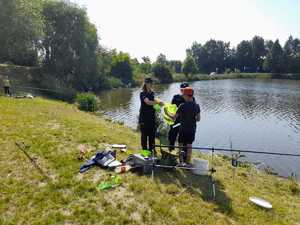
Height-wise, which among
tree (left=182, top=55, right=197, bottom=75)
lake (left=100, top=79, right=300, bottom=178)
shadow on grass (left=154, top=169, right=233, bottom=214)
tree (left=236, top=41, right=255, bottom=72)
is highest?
tree (left=236, top=41, right=255, bottom=72)

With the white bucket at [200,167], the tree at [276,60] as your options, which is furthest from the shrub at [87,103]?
the tree at [276,60]

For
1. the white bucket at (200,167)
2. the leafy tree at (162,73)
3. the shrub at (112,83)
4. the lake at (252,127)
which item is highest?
the leafy tree at (162,73)

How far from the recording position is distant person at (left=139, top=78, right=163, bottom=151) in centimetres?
571

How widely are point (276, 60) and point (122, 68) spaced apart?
5207cm

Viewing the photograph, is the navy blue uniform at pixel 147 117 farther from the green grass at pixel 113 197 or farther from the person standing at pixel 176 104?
the green grass at pixel 113 197

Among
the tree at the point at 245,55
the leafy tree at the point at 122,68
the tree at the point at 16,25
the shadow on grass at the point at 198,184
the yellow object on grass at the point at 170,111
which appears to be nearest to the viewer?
the shadow on grass at the point at 198,184

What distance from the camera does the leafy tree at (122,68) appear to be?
155 feet

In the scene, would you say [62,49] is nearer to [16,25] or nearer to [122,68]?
[16,25]

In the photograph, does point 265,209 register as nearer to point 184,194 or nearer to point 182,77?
point 184,194

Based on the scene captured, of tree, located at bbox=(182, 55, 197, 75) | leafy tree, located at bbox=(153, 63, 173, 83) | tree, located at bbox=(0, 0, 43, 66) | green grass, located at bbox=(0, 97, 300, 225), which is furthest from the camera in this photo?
tree, located at bbox=(182, 55, 197, 75)

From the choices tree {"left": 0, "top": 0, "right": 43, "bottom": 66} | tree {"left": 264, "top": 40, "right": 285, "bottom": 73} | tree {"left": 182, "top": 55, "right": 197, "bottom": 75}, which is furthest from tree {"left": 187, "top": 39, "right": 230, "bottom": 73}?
tree {"left": 0, "top": 0, "right": 43, "bottom": 66}

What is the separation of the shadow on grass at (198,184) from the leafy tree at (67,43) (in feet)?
84.8

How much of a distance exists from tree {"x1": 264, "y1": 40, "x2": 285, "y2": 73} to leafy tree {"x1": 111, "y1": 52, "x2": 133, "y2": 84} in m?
49.4

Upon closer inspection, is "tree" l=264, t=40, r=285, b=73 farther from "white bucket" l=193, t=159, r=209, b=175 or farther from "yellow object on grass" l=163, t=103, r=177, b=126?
"white bucket" l=193, t=159, r=209, b=175
